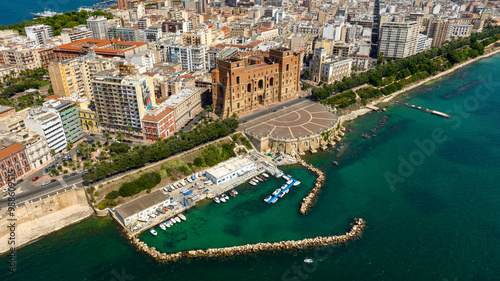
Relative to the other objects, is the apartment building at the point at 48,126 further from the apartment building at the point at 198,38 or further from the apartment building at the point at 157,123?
the apartment building at the point at 198,38

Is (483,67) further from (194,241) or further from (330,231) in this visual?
(194,241)

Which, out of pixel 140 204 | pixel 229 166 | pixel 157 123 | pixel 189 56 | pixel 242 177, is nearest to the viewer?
pixel 140 204

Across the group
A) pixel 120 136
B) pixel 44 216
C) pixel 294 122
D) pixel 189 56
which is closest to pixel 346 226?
pixel 294 122

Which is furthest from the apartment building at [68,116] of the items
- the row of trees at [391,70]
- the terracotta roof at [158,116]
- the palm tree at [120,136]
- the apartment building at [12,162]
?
the row of trees at [391,70]

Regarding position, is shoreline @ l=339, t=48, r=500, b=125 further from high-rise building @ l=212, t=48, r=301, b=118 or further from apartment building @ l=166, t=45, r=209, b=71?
apartment building @ l=166, t=45, r=209, b=71

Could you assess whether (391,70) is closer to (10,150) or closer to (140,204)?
(140,204)

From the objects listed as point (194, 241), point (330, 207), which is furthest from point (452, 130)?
point (194, 241)
